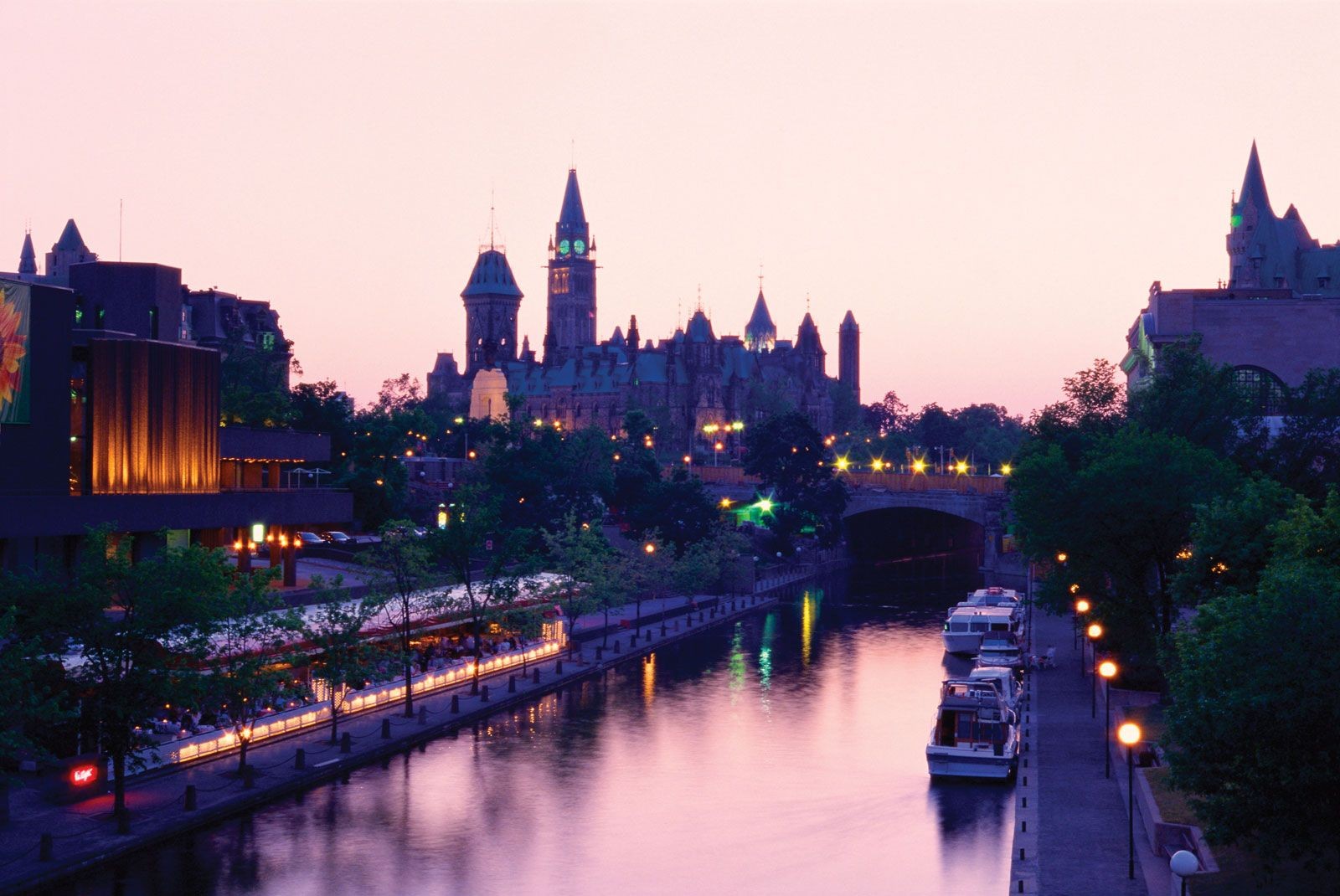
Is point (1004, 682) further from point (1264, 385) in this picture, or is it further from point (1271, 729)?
point (1264, 385)

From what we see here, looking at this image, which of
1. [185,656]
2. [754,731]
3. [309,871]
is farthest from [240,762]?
[754,731]

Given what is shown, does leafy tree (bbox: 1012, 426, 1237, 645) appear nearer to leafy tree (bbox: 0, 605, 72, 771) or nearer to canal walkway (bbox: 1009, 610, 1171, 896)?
canal walkway (bbox: 1009, 610, 1171, 896)

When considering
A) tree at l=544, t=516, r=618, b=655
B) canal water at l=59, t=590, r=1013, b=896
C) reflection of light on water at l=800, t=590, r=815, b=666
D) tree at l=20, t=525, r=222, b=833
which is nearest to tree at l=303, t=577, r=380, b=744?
canal water at l=59, t=590, r=1013, b=896

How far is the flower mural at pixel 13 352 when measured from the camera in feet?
173

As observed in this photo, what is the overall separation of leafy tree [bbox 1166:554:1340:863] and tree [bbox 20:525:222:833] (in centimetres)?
2559

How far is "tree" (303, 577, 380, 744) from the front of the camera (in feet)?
168

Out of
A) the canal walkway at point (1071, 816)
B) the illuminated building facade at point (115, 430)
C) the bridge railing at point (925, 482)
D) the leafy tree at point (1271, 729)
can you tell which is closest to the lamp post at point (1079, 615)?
the canal walkway at point (1071, 816)

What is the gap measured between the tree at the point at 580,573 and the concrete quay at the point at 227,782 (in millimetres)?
4383

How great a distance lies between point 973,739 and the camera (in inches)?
1887

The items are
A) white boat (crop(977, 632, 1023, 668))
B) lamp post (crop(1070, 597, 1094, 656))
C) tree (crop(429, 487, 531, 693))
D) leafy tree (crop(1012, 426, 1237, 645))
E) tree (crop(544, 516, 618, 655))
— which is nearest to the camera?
leafy tree (crop(1012, 426, 1237, 645))

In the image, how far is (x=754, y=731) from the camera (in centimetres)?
5794

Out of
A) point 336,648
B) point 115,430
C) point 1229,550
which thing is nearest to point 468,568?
point 336,648

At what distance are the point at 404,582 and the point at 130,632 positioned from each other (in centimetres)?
2209

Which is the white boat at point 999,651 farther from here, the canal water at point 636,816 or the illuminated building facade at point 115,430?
the illuminated building facade at point 115,430
